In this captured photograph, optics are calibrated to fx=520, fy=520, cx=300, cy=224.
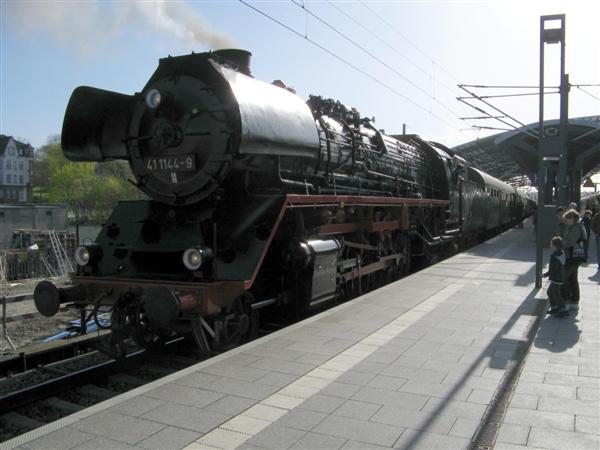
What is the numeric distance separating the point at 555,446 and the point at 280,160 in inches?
180

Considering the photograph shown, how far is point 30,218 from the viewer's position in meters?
38.6

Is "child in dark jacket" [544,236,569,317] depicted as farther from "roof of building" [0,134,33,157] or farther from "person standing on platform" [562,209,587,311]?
"roof of building" [0,134,33,157]

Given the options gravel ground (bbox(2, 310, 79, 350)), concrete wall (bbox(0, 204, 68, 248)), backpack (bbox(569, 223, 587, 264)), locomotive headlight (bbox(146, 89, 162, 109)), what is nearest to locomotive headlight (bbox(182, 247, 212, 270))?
locomotive headlight (bbox(146, 89, 162, 109))

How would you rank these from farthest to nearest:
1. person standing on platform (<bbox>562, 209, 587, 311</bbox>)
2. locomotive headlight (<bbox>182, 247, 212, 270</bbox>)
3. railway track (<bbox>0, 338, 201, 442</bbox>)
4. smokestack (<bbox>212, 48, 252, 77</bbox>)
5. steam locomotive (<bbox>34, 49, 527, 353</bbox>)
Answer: person standing on platform (<bbox>562, 209, 587, 311</bbox>), smokestack (<bbox>212, 48, 252, 77</bbox>), steam locomotive (<bbox>34, 49, 527, 353</bbox>), locomotive headlight (<bbox>182, 247, 212, 270</bbox>), railway track (<bbox>0, 338, 201, 442</bbox>)

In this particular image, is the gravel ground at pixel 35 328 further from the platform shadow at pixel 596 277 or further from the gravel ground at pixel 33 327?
the platform shadow at pixel 596 277

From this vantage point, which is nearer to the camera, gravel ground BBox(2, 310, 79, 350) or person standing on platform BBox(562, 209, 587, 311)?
person standing on platform BBox(562, 209, 587, 311)

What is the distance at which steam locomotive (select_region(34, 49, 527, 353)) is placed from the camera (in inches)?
229

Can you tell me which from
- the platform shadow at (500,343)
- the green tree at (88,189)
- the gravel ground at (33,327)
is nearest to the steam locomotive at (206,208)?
the platform shadow at (500,343)

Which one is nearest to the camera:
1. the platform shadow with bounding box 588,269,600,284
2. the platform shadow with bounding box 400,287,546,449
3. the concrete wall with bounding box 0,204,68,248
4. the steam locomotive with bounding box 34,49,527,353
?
the platform shadow with bounding box 400,287,546,449

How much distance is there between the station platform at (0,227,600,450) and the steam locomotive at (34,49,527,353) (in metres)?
0.66

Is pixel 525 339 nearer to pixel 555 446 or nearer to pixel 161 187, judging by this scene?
pixel 555 446

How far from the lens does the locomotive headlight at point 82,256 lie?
6.53 meters

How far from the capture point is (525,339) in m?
6.09

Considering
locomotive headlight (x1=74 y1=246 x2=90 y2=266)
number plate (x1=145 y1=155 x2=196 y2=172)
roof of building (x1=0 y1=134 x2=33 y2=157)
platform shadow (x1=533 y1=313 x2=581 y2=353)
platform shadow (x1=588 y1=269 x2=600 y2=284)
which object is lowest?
platform shadow (x1=533 y1=313 x2=581 y2=353)
